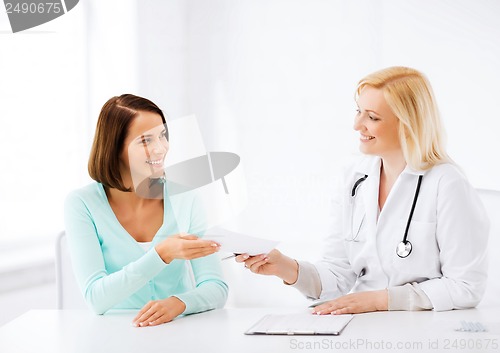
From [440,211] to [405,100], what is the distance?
0.33 meters

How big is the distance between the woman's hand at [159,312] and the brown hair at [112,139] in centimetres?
44

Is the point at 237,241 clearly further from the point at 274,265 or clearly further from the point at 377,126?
the point at 377,126

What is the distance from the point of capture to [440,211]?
5.99 feet

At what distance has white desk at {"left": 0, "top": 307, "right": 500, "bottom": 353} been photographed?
142 cm

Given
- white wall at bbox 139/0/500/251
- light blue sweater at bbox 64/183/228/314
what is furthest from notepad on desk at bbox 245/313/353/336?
white wall at bbox 139/0/500/251

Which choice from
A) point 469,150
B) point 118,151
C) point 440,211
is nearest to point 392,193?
point 440,211

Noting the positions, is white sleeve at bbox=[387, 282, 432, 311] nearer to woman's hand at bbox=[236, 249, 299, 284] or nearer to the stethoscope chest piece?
the stethoscope chest piece

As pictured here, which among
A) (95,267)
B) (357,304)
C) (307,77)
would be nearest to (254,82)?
(307,77)

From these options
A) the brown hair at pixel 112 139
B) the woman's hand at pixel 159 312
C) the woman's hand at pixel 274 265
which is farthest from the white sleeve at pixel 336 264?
the brown hair at pixel 112 139

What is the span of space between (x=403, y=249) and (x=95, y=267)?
2.73 ft

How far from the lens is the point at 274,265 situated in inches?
73.5

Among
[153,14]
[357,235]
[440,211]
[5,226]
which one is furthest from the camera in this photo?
[153,14]

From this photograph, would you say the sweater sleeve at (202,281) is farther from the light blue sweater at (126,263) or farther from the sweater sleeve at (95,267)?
the sweater sleeve at (95,267)

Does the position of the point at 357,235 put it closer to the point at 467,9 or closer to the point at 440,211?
the point at 440,211
